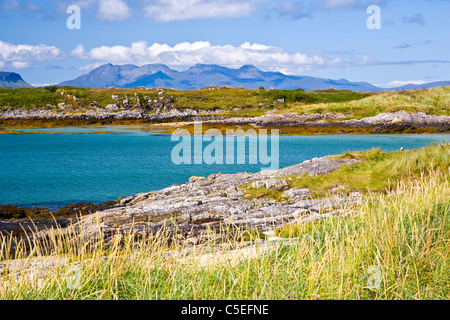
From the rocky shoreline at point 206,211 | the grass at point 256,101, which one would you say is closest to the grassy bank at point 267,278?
the rocky shoreline at point 206,211

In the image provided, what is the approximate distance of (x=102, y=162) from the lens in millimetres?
39125

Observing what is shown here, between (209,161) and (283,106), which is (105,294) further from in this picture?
(283,106)

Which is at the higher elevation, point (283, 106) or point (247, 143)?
point (283, 106)

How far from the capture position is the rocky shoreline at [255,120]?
64.4m

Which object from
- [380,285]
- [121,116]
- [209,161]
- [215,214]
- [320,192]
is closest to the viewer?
[380,285]

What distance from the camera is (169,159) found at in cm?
4075

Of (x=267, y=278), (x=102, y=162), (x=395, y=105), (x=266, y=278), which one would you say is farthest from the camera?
(x=395, y=105)

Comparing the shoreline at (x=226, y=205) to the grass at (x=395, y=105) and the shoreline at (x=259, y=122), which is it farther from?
the grass at (x=395, y=105)

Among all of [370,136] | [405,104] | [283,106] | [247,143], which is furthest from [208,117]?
[405,104]

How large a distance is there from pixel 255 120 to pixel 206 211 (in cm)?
5726

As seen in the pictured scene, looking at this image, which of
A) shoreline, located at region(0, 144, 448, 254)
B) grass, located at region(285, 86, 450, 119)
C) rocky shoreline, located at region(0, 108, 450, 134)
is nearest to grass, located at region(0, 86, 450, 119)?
grass, located at region(285, 86, 450, 119)

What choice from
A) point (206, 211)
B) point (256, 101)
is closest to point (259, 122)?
point (256, 101)

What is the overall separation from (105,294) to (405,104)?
76917 mm

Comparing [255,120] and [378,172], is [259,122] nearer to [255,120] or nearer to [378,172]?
[255,120]
